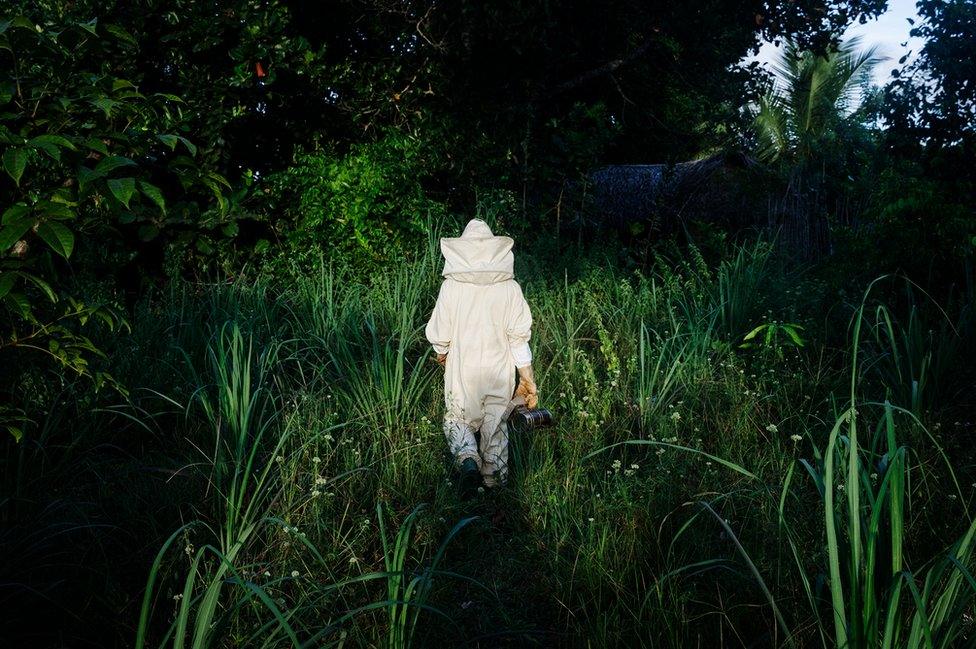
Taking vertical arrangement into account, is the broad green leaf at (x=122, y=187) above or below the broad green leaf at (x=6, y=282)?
above

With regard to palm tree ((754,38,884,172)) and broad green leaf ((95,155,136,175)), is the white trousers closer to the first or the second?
broad green leaf ((95,155,136,175))

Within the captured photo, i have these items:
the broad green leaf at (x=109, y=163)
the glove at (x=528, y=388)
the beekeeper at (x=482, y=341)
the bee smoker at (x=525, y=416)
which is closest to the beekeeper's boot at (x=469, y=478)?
the beekeeper at (x=482, y=341)

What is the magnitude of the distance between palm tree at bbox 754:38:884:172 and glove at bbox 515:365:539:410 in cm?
1994

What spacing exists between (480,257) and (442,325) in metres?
0.47

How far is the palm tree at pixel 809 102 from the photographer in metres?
22.9

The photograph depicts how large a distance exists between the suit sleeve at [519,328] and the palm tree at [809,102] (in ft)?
65.1

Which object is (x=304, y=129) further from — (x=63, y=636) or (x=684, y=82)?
(x=63, y=636)

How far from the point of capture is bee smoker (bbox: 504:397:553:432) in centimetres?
446

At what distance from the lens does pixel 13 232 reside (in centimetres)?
205

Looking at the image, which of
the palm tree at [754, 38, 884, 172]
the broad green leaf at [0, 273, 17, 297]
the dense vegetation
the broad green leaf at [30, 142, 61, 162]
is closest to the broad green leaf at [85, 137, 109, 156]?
the dense vegetation

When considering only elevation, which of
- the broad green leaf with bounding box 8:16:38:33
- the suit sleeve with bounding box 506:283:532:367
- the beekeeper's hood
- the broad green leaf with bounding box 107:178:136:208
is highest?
the broad green leaf with bounding box 8:16:38:33

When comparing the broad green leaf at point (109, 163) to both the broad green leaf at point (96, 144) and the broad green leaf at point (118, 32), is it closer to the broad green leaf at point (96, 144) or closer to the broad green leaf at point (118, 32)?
the broad green leaf at point (96, 144)

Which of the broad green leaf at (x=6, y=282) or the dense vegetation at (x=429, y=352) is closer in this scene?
the broad green leaf at (x=6, y=282)

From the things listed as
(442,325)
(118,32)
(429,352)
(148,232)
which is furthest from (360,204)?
(118,32)
